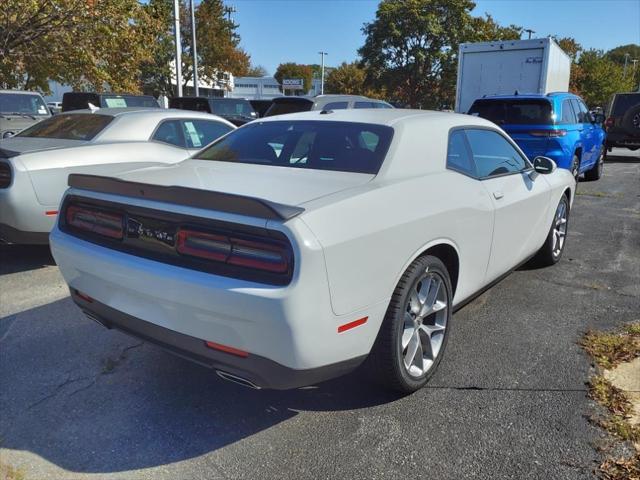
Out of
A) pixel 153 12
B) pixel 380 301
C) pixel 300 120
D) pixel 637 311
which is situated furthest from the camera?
pixel 153 12

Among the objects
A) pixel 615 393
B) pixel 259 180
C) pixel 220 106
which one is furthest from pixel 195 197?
pixel 220 106

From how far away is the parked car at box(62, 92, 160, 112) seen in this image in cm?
1488

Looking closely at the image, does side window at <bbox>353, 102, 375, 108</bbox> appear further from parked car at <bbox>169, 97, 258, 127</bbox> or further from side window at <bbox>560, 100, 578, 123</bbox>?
side window at <bbox>560, 100, 578, 123</bbox>

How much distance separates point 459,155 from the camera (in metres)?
3.55

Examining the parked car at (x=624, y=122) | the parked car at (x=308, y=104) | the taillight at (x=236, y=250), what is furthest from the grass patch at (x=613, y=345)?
the parked car at (x=624, y=122)

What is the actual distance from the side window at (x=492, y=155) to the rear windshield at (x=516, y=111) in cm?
483

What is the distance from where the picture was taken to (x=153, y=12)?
16469 millimetres

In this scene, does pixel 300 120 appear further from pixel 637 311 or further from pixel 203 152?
pixel 637 311

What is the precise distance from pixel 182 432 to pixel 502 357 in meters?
2.02

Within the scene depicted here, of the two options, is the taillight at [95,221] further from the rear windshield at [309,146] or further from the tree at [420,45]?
the tree at [420,45]

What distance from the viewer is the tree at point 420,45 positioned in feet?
126

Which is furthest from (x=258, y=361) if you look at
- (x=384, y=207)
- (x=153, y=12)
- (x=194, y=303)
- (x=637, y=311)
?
(x=153, y=12)

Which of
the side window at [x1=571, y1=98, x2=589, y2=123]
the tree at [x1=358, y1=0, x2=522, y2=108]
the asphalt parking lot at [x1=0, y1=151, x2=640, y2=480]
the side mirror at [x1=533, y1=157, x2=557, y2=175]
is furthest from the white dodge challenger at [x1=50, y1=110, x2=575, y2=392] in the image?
the tree at [x1=358, y1=0, x2=522, y2=108]

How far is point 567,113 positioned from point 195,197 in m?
8.55
